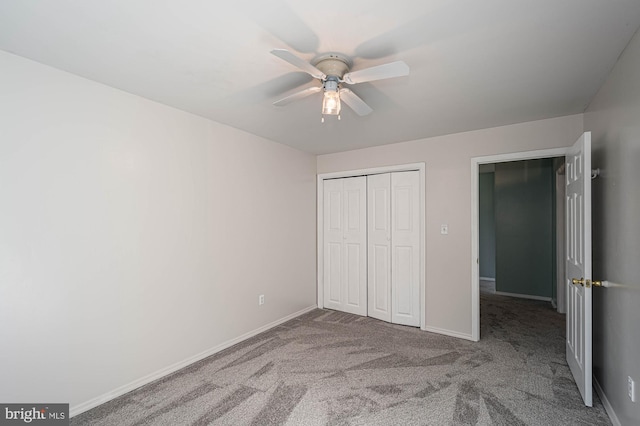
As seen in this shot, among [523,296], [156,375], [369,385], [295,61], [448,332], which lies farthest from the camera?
[523,296]

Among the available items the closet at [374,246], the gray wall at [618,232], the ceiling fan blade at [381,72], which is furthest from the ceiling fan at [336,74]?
the closet at [374,246]

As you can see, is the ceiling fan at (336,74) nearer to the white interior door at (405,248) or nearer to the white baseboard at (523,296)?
the white interior door at (405,248)

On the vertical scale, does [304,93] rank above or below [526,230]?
above

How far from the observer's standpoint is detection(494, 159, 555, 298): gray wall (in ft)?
17.0

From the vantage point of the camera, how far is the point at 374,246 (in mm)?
4242

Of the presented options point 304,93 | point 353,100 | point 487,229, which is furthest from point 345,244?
point 487,229

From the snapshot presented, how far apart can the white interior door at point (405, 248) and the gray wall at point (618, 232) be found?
1.72 metres

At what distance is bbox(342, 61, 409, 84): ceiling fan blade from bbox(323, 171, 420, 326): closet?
235 centimetres

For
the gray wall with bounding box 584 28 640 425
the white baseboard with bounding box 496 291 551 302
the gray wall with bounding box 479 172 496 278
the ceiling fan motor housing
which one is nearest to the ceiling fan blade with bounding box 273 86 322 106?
the ceiling fan motor housing

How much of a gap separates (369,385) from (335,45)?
2.51 meters

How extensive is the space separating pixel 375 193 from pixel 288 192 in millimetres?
1205

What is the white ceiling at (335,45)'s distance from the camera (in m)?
1.50

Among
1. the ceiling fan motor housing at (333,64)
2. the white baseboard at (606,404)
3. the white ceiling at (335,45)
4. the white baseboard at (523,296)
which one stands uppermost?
the white ceiling at (335,45)

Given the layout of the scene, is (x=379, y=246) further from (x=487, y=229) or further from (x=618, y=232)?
(x=487, y=229)
